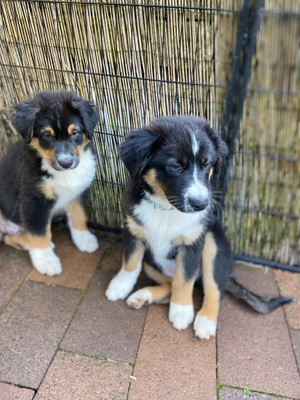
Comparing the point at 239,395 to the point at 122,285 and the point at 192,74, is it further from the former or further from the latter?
the point at 192,74

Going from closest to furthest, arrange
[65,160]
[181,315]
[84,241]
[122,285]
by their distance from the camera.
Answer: [65,160] → [181,315] → [122,285] → [84,241]

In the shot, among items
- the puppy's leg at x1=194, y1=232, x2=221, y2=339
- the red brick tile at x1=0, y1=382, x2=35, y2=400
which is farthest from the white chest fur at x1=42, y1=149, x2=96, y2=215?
the red brick tile at x1=0, y1=382, x2=35, y2=400

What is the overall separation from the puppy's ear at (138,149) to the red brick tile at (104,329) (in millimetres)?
1117

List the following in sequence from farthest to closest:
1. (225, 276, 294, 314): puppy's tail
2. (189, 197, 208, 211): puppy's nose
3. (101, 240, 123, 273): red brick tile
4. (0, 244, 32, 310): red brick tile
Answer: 1. (101, 240, 123, 273): red brick tile
2. (0, 244, 32, 310): red brick tile
3. (225, 276, 294, 314): puppy's tail
4. (189, 197, 208, 211): puppy's nose

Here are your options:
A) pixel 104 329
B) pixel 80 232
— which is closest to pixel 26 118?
pixel 80 232

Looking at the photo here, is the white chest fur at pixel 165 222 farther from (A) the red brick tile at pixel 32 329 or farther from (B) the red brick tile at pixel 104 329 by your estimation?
(A) the red brick tile at pixel 32 329

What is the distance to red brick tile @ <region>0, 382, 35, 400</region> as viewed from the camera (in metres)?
2.15

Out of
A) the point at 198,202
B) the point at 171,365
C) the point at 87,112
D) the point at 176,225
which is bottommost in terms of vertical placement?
the point at 171,365

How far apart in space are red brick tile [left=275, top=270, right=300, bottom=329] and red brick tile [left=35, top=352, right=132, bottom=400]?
1217 millimetres

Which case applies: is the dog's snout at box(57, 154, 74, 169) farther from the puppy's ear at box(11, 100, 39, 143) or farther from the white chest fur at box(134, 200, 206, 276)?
the white chest fur at box(134, 200, 206, 276)

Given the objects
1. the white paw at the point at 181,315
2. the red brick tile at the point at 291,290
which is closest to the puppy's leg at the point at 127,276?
the white paw at the point at 181,315

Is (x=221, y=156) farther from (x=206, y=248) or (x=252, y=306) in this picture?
(x=252, y=306)

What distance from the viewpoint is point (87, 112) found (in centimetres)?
256

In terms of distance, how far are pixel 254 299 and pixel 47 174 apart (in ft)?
5.61
